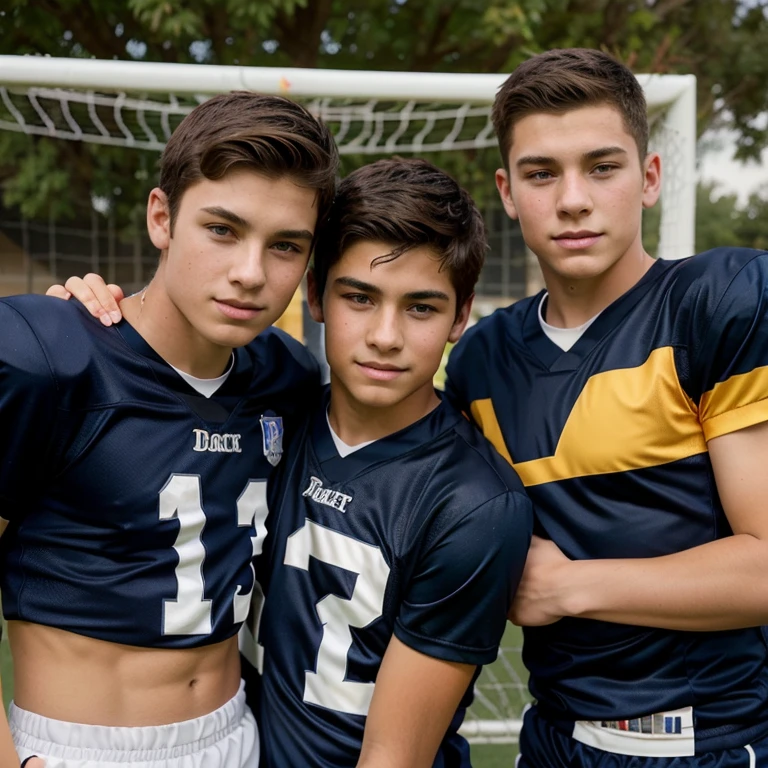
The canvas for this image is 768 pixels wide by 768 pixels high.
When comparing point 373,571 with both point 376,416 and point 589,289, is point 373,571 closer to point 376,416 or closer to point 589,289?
point 376,416

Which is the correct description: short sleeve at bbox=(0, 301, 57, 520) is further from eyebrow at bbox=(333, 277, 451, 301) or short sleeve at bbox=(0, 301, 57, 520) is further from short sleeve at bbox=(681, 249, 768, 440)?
short sleeve at bbox=(681, 249, 768, 440)

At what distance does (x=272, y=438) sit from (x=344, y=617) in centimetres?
36

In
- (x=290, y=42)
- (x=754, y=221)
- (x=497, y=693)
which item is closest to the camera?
(x=497, y=693)

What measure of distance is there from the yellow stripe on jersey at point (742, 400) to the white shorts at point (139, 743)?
1.02m

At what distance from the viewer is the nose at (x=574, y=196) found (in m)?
1.40

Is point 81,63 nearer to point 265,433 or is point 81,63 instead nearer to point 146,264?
point 265,433

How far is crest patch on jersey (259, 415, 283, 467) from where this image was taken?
1517mm

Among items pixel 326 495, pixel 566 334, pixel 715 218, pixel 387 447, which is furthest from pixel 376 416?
pixel 715 218

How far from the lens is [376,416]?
1511 millimetres

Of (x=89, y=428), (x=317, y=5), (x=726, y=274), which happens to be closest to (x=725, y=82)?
(x=317, y=5)

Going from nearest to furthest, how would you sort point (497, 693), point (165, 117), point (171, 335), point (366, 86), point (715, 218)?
point (171, 335) < point (366, 86) < point (497, 693) < point (165, 117) < point (715, 218)

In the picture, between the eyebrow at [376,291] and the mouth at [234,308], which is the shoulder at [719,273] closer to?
the eyebrow at [376,291]

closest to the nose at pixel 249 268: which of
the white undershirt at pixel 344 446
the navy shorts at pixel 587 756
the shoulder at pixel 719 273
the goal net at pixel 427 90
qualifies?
the white undershirt at pixel 344 446

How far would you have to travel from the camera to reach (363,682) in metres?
1.41
